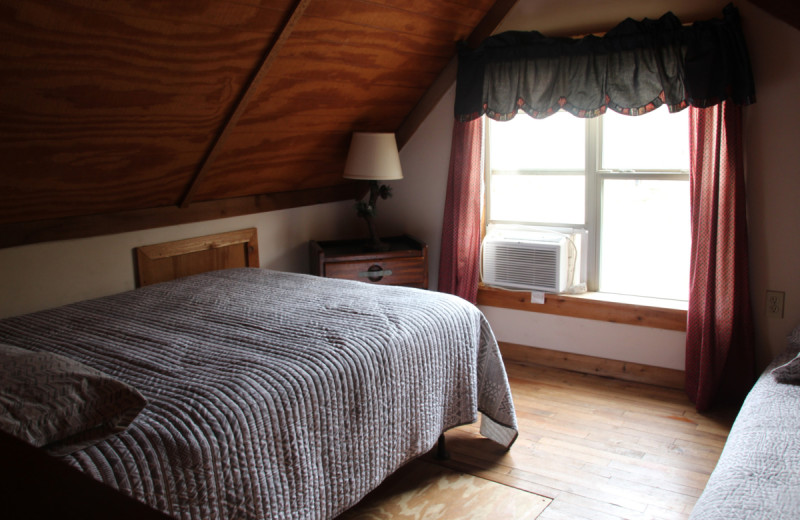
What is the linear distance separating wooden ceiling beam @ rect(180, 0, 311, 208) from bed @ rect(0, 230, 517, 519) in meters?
0.48

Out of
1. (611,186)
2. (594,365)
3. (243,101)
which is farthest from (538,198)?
(243,101)

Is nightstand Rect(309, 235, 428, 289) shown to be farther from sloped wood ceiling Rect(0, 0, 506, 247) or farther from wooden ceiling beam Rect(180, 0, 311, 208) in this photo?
wooden ceiling beam Rect(180, 0, 311, 208)

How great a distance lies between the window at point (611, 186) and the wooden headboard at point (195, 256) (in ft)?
4.75

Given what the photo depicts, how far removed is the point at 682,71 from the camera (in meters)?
2.94

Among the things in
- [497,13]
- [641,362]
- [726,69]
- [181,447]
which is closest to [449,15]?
[497,13]

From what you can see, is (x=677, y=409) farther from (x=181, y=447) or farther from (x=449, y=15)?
(x=181, y=447)

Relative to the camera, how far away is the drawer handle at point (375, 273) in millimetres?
3555

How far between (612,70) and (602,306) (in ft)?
3.90

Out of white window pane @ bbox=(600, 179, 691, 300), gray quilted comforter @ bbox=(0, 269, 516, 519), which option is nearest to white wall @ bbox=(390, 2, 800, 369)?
white window pane @ bbox=(600, 179, 691, 300)

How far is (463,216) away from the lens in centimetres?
371

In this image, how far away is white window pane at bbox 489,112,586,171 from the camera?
139 inches

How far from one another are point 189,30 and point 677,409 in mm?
2618

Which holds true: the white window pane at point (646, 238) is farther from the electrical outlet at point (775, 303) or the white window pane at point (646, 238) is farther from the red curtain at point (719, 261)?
the electrical outlet at point (775, 303)

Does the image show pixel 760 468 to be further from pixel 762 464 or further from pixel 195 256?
pixel 195 256
